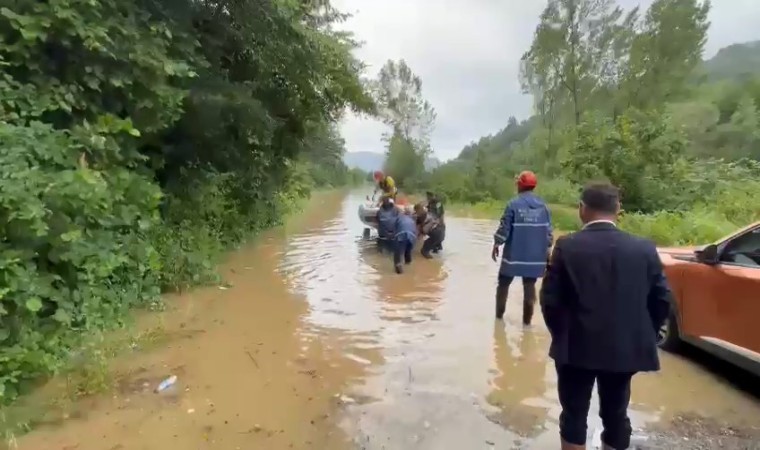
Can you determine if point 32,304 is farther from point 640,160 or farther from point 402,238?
point 640,160

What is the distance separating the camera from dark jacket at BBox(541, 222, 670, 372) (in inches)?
121

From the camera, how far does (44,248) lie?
5.18 metres

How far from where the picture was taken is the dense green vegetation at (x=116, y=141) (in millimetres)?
4753

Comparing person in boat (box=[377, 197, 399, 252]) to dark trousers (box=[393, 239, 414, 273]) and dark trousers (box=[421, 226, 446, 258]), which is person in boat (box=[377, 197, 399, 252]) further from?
dark trousers (box=[421, 226, 446, 258])

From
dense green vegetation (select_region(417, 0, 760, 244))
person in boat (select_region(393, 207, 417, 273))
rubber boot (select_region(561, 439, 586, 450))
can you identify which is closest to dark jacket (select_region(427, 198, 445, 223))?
person in boat (select_region(393, 207, 417, 273))

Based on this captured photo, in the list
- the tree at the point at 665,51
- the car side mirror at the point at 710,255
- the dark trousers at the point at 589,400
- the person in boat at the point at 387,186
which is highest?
the tree at the point at 665,51

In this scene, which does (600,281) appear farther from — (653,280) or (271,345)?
(271,345)

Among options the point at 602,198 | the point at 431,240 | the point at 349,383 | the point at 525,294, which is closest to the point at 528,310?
the point at 525,294

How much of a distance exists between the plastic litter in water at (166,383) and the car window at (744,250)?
4.94 metres

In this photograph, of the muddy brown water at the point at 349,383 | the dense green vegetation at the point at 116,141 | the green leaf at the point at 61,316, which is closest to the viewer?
the muddy brown water at the point at 349,383

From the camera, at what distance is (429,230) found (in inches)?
515

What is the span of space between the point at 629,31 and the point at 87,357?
32.4 meters

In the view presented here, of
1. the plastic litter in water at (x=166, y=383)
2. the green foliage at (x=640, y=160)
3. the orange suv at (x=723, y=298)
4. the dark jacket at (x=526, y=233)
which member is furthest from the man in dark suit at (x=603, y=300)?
the green foliage at (x=640, y=160)

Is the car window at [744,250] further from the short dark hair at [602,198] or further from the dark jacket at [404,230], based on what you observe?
the dark jacket at [404,230]
